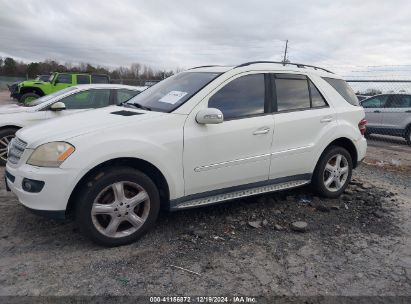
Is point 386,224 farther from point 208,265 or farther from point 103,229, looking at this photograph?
point 103,229

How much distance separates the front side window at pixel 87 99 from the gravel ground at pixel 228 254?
8.69 feet

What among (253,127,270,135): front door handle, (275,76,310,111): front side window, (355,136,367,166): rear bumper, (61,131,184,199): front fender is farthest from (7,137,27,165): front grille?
(355,136,367,166): rear bumper

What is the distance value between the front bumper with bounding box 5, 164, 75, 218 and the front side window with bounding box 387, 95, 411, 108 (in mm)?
11469

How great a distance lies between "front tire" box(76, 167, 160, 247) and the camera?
3209 millimetres

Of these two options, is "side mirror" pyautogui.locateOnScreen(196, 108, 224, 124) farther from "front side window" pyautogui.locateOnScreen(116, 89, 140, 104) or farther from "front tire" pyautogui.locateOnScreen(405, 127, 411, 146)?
"front tire" pyautogui.locateOnScreen(405, 127, 411, 146)

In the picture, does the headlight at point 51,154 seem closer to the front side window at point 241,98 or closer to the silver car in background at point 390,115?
the front side window at point 241,98

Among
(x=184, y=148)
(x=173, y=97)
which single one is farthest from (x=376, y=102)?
(x=184, y=148)

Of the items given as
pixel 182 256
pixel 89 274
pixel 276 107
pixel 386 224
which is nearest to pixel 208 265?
pixel 182 256

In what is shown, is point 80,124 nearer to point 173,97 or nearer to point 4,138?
point 173,97

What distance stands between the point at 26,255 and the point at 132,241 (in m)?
0.94

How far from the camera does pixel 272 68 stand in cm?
437

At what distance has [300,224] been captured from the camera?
400 cm

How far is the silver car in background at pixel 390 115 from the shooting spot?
443 inches

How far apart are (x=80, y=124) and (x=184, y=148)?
1.04 metres
